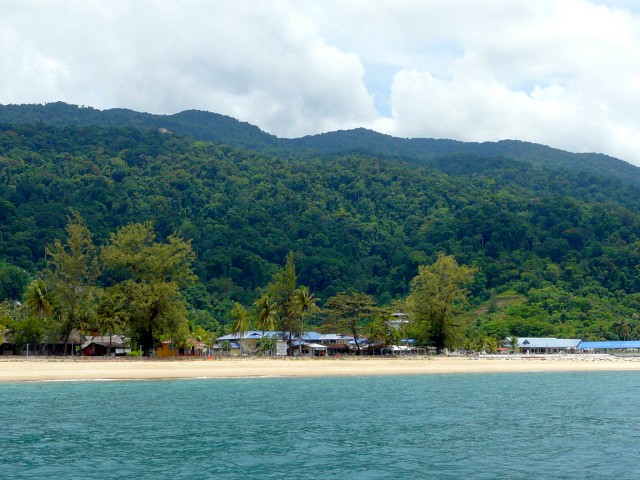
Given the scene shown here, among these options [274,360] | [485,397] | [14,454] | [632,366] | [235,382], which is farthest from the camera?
[632,366]

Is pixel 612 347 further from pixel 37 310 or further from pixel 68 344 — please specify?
pixel 37 310

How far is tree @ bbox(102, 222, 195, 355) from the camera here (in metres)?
63.6

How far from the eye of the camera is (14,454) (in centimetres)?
2472

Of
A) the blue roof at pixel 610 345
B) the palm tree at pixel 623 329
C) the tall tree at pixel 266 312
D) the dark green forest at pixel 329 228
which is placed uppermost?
the dark green forest at pixel 329 228

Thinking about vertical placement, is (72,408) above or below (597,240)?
below

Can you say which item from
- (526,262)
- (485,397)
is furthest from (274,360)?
(526,262)

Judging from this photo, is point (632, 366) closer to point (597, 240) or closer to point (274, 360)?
point (274, 360)

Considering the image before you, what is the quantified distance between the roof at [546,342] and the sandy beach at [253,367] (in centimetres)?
2630

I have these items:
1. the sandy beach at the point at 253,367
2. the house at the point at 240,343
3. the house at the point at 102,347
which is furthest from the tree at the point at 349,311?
the house at the point at 102,347

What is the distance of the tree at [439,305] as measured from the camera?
78.9 meters

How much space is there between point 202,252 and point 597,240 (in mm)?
78765

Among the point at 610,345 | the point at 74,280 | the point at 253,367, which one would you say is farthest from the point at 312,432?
the point at 610,345

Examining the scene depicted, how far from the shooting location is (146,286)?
207ft

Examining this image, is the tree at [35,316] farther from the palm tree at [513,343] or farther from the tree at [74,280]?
the palm tree at [513,343]
